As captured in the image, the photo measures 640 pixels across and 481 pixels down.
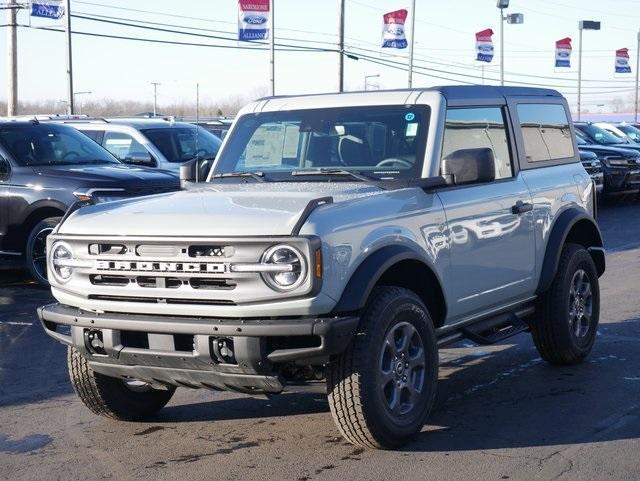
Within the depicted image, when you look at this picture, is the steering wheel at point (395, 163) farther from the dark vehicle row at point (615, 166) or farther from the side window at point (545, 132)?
the dark vehicle row at point (615, 166)

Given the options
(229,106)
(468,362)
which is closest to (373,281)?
(468,362)

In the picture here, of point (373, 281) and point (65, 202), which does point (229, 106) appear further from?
point (373, 281)

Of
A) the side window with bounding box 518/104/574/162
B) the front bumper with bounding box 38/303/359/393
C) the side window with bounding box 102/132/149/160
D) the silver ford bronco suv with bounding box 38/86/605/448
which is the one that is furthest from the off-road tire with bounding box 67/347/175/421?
the side window with bounding box 102/132/149/160

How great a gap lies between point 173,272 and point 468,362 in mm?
3257

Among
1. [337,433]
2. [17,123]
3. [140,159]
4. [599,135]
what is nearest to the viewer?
[337,433]

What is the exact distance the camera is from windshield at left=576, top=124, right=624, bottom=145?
2581cm

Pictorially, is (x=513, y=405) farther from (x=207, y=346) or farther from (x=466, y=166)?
(x=207, y=346)

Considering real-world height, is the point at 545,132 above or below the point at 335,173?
above

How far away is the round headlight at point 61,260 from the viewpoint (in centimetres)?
585

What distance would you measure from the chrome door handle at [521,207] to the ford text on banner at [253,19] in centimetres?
2789

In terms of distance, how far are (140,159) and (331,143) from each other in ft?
28.3

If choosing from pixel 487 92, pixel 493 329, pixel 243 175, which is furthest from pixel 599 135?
pixel 243 175

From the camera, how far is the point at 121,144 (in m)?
16.4

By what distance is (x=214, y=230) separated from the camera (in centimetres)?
533
